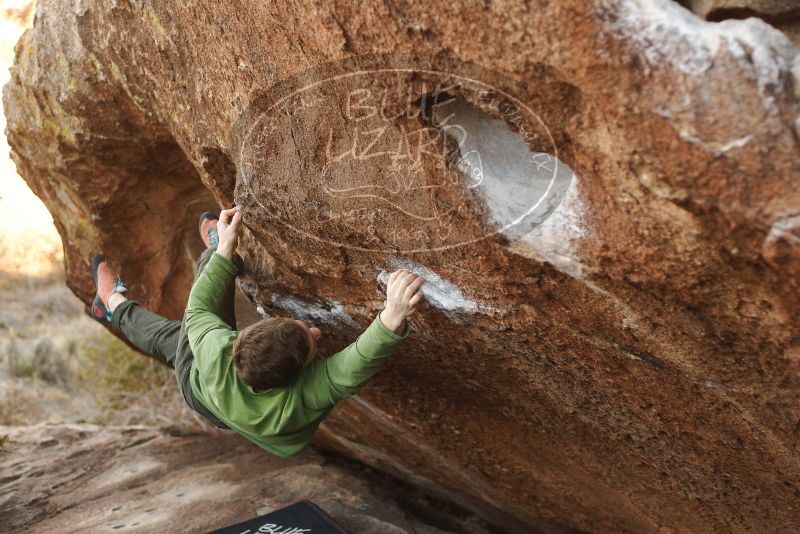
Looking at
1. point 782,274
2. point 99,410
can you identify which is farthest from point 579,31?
point 99,410

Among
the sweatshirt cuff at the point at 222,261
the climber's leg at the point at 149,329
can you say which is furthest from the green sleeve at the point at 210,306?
the climber's leg at the point at 149,329

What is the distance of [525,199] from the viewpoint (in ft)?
7.18

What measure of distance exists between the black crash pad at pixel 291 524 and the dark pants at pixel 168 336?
1.61ft

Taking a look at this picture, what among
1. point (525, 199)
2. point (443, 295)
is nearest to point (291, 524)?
point (443, 295)

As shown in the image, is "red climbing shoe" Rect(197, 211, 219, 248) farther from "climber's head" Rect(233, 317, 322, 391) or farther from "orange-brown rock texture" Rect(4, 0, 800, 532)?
"climber's head" Rect(233, 317, 322, 391)

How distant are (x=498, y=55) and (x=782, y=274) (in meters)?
0.86

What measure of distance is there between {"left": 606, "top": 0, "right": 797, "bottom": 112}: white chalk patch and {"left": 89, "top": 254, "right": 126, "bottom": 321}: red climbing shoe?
3.02 meters

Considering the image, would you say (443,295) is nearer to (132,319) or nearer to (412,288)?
(412,288)

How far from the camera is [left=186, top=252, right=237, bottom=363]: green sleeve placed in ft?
9.27

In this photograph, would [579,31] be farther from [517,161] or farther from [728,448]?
[728,448]

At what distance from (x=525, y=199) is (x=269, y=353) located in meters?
1.00

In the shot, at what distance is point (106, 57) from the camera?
3109 millimetres

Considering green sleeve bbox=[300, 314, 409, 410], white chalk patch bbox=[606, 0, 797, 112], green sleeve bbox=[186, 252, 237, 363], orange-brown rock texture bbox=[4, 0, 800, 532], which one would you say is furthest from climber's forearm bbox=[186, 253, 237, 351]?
white chalk patch bbox=[606, 0, 797, 112]

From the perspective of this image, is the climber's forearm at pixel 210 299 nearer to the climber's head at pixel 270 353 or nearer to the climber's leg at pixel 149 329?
the climber's head at pixel 270 353
